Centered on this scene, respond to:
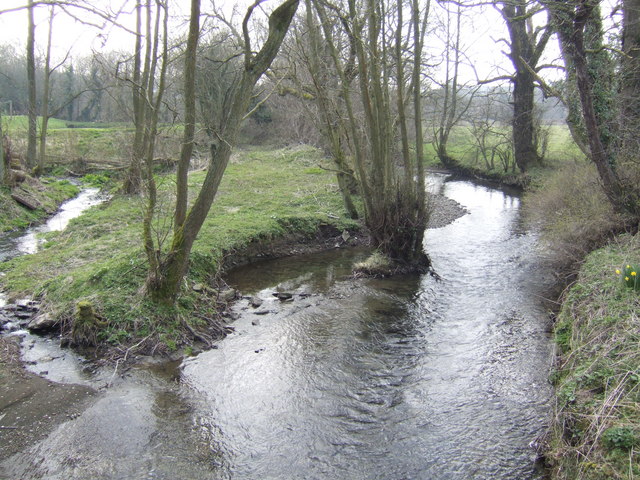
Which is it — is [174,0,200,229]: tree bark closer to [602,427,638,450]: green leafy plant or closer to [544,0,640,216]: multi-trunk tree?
[602,427,638,450]: green leafy plant

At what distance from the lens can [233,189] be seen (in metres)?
17.8

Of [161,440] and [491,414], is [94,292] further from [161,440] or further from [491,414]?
[491,414]

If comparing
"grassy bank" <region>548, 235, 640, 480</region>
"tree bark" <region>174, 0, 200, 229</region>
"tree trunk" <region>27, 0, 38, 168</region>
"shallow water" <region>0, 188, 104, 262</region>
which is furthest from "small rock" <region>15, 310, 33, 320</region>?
"tree trunk" <region>27, 0, 38, 168</region>

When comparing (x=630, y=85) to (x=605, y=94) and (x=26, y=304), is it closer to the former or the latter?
(x=605, y=94)

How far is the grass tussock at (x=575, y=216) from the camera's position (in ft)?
32.4

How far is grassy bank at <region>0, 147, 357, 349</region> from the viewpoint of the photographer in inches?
297

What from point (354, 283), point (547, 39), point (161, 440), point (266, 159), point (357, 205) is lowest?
point (161, 440)

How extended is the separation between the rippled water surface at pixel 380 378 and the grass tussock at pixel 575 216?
0.95 meters

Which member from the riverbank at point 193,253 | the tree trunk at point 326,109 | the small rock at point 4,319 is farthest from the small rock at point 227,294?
the tree trunk at point 326,109

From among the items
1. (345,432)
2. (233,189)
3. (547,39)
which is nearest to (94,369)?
(345,432)

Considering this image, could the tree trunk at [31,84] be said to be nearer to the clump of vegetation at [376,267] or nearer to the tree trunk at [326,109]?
the tree trunk at [326,109]

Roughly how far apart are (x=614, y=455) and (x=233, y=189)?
1535cm

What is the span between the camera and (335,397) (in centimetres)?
620

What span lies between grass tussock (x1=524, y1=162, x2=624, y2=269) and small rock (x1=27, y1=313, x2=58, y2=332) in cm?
967
